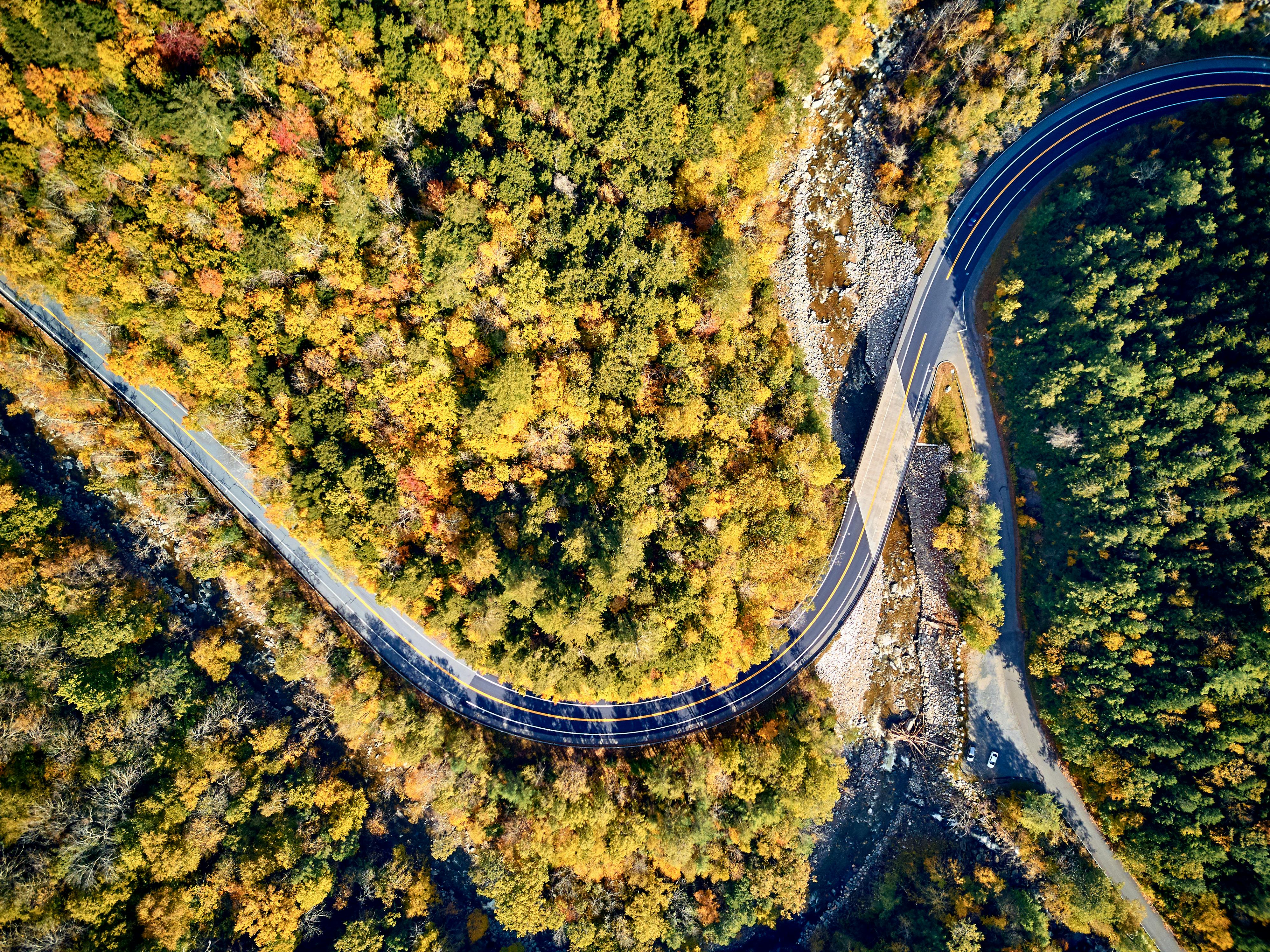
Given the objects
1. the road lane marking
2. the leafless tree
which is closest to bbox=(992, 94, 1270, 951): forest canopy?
the leafless tree

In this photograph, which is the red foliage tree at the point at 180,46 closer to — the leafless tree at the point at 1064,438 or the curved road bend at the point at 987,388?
the curved road bend at the point at 987,388

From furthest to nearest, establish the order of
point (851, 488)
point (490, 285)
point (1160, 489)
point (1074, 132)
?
point (851, 488), point (1074, 132), point (1160, 489), point (490, 285)

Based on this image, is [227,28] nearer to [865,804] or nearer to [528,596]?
[528,596]

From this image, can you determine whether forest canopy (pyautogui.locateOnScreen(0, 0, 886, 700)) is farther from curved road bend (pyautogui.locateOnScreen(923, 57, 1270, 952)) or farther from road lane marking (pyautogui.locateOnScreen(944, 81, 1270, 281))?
road lane marking (pyautogui.locateOnScreen(944, 81, 1270, 281))

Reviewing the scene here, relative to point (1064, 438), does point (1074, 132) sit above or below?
above

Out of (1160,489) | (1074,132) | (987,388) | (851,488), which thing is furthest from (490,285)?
(1160,489)

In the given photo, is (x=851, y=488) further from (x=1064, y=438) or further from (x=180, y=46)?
(x=180, y=46)
